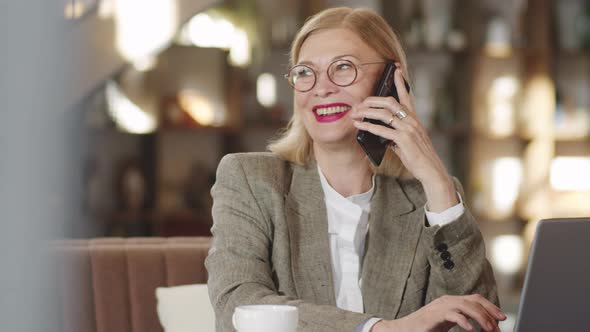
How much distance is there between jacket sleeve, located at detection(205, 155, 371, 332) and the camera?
1256 mm

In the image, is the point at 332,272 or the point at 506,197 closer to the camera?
the point at 332,272

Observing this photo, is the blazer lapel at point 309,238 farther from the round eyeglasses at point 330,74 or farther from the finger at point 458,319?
the finger at point 458,319

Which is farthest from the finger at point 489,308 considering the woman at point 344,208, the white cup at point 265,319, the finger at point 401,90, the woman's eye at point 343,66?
the woman's eye at point 343,66

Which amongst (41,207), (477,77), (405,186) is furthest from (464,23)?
(41,207)

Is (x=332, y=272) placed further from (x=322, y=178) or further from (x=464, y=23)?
(x=464, y=23)

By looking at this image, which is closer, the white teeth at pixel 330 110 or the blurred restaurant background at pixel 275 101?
the white teeth at pixel 330 110

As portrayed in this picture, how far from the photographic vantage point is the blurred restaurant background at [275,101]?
3.69m

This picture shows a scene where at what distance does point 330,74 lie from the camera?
62.7 inches

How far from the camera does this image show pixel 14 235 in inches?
11.8

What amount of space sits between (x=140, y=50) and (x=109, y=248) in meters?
1.84

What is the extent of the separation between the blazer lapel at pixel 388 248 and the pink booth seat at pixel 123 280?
55 cm

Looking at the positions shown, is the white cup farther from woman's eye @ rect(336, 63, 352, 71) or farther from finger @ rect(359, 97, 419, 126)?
woman's eye @ rect(336, 63, 352, 71)

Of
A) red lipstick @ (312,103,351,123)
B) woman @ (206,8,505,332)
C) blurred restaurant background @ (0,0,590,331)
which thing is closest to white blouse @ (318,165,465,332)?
woman @ (206,8,505,332)

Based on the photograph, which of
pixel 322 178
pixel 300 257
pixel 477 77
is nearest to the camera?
pixel 300 257
